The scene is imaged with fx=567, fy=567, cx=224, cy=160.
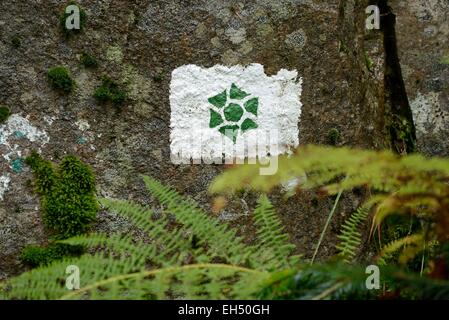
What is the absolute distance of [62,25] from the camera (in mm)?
3121

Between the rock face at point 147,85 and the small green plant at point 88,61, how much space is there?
2cm

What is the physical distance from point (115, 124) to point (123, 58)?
1.24 ft

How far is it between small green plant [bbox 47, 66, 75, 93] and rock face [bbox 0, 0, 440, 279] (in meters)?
0.04

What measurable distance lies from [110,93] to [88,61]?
216 millimetres

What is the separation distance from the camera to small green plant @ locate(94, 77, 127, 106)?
311cm

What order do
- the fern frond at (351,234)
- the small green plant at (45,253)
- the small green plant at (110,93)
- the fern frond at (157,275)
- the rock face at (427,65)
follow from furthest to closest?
the rock face at (427,65), the small green plant at (110,93), the small green plant at (45,253), the fern frond at (351,234), the fern frond at (157,275)

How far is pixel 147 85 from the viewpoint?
318 centimetres

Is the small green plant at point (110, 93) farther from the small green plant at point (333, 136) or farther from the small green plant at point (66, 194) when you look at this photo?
the small green plant at point (333, 136)

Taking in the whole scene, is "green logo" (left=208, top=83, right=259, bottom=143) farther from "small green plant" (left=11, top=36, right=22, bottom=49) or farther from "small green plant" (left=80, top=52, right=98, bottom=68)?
"small green plant" (left=11, top=36, right=22, bottom=49)

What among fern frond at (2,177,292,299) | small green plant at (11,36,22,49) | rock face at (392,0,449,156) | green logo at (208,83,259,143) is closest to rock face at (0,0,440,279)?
small green plant at (11,36,22,49)

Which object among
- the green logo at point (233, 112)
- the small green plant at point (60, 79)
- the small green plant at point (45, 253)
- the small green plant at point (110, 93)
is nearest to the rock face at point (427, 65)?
the green logo at point (233, 112)

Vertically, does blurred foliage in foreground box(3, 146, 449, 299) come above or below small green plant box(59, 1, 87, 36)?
below

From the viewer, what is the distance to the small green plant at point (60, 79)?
3.07 meters
